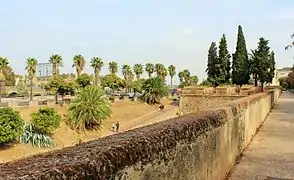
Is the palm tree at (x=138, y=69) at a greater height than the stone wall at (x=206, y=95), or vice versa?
the palm tree at (x=138, y=69)

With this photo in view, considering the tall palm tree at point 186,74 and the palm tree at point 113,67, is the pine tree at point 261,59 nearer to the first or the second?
the palm tree at point 113,67

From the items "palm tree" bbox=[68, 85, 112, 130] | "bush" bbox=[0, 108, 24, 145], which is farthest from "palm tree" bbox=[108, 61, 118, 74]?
"bush" bbox=[0, 108, 24, 145]

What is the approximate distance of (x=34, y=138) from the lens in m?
40.8

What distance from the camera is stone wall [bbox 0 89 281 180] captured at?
7.40 ft

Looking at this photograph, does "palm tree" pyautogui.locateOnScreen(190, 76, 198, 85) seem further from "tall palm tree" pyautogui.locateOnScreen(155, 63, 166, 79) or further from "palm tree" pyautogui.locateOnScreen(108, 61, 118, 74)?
"palm tree" pyautogui.locateOnScreen(108, 61, 118, 74)

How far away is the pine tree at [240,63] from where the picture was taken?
59.9 m

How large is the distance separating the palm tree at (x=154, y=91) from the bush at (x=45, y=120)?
35042 millimetres

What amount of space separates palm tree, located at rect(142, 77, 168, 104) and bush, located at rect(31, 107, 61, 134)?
115ft

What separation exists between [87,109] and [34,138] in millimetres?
10383

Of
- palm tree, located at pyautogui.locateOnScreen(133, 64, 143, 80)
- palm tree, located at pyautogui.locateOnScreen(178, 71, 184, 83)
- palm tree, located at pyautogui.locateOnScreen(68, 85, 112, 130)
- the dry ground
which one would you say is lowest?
the dry ground

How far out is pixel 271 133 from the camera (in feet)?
51.5

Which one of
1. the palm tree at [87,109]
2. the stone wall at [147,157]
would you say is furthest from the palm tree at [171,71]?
the stone wall at [147,157]

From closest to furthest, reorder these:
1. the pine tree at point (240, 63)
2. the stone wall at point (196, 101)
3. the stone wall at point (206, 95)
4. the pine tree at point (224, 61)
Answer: the stone wall at point (206, 95) → the stone wall at point (196, 101) → the pine tree at point (240, 63) → the pine tree at point (224, 61)

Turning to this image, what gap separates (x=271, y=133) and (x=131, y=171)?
535 inches
